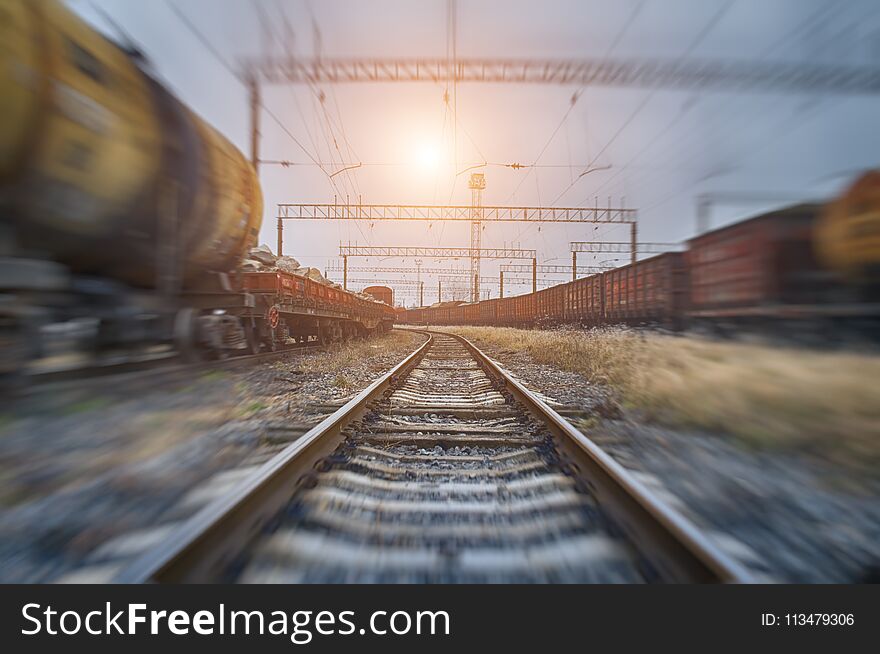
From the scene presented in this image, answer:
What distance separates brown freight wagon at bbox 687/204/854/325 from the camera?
5.24 metres

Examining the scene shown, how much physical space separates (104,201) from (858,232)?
→ 7.92 m

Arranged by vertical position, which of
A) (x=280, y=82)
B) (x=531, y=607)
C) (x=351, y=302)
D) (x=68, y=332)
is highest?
(x=280, y=82)

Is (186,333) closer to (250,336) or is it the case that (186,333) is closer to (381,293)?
(250,336)

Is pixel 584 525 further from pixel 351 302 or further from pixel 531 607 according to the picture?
pixel 351 302

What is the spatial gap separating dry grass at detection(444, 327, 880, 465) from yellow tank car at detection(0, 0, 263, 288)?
19.6 feet

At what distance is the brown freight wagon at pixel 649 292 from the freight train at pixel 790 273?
46 millimetres

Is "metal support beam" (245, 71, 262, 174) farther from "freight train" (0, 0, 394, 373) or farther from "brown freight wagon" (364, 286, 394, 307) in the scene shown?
"brown freight wagon" (364, 286, 394, 307)

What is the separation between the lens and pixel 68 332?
4.76 metres

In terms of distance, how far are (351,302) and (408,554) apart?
15.4 metres

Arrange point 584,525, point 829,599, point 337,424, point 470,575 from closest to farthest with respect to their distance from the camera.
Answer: point 829,599 → point 470,575 → point 584,525 → point 337,424

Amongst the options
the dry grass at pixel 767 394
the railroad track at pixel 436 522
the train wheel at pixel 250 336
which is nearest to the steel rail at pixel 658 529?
the railroad track at pixel 436 522

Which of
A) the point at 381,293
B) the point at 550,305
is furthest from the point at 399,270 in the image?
the point at 550,305

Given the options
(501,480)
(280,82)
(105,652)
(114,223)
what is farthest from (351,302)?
(105,652)

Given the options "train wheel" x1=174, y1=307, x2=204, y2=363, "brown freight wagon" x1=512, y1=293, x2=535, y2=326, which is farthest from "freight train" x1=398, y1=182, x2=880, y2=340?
"brown freight wagon" x1=512, y1=293, x2=535, y2=326
